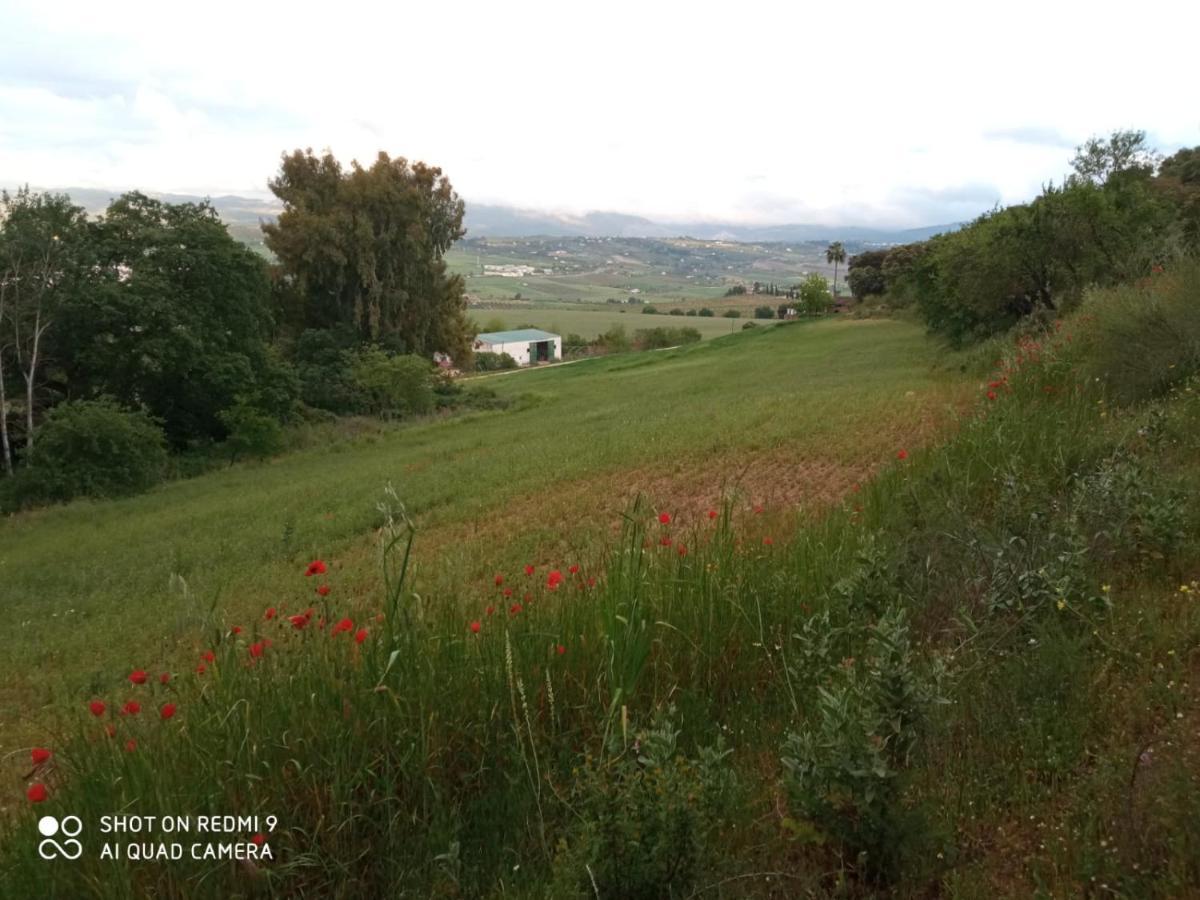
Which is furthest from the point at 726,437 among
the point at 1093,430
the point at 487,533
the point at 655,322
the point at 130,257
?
the point at 655,322

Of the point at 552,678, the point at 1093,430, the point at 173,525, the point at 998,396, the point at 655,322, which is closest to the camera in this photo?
the point at 552,678

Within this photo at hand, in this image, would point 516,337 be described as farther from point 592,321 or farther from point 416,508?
point 416,508

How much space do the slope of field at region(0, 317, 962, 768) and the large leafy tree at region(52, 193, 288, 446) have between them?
6.49m

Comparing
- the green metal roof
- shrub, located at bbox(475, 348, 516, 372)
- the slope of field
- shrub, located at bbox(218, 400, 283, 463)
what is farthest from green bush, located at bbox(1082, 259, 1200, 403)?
the green metal roof

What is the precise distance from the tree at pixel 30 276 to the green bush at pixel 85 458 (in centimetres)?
191

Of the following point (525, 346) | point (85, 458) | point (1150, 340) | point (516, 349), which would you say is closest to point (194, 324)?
point (85, 458)

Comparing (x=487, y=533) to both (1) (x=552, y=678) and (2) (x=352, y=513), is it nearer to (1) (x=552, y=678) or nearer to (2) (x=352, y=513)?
(2) (x=352, y=513)

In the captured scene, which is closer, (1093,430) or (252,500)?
(1093,430)

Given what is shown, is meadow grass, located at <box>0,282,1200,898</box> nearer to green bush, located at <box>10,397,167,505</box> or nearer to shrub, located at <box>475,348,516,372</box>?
green bush, located at <box>10,397,167,505</box>

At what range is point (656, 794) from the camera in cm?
235

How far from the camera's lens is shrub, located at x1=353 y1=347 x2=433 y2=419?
40.7 m

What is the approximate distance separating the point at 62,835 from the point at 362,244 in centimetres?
4579

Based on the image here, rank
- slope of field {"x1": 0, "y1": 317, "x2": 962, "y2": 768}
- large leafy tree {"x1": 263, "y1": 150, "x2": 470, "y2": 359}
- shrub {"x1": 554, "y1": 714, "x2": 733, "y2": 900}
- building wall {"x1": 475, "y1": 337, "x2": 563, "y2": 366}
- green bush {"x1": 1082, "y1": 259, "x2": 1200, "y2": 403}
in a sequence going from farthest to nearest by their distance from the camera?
1. building wall {"x1": 475, "y1": 337, "x2": 563, "y2": 366}
2. large leafy tree {"x1": 263, "y1": 150, "x2": 470, "y2": 359}
3. slope of field {"x1": 0, "y1": 317, "x2": 962, "y2": 768}
4. green bush {"x1": 1082, "y1": 259, "x2": 1200, "y2": 403}
5. shrub {"x1": 554, "y1": 714, "x2": 733, "y2": 900}

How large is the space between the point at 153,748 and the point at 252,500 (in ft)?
65.1
